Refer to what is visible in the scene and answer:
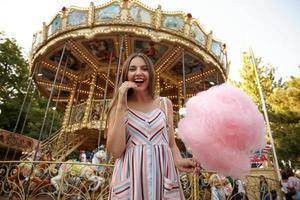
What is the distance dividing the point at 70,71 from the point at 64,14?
3.67m

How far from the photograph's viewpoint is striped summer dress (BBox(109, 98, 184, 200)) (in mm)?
1276

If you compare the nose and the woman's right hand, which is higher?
the nose

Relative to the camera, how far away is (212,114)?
4.45 ft

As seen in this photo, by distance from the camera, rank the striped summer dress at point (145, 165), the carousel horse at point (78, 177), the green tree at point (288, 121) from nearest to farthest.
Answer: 1. the striped summer dress at point (145, 165)
2. the carousel horse at point (78, 177)
3. the green tree at point (288, 121)

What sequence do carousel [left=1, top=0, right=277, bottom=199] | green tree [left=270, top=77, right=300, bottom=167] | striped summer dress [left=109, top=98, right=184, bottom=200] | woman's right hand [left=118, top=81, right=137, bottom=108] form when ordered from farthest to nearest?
green tree [left=270, top=77, right=300, bottom=167]
carousel [left=1, top=0, right=277, bottom=199]
woman's right hand [left=118, top=81, right=137, bottom=108]
striped summer dress [left=109, top=98, right=184, bottom=200]

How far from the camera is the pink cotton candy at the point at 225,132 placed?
4.35 ft

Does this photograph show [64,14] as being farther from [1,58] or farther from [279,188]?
[1,58]

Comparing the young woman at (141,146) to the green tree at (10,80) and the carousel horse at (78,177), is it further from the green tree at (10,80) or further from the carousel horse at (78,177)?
the green tree at (10,80)

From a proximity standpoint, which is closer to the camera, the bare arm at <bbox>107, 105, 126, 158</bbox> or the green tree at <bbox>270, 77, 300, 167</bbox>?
the bare arm at <bbox>107, 105, 126, 158</bbox>

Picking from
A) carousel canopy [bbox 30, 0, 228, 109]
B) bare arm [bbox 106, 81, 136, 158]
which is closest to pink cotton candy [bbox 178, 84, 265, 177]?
bare arm [bbox 106, 81, 136, 158]

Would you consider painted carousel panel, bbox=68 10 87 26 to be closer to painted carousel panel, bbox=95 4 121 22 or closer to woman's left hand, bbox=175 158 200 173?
painted carousel panel, bbox=95 4 121 22

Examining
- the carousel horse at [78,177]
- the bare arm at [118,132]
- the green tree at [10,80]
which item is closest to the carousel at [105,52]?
the carousel horse at [78,177]

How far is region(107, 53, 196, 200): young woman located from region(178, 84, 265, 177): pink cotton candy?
140 mm

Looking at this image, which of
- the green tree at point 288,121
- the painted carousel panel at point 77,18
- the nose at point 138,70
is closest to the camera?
the nose at point 138,70
